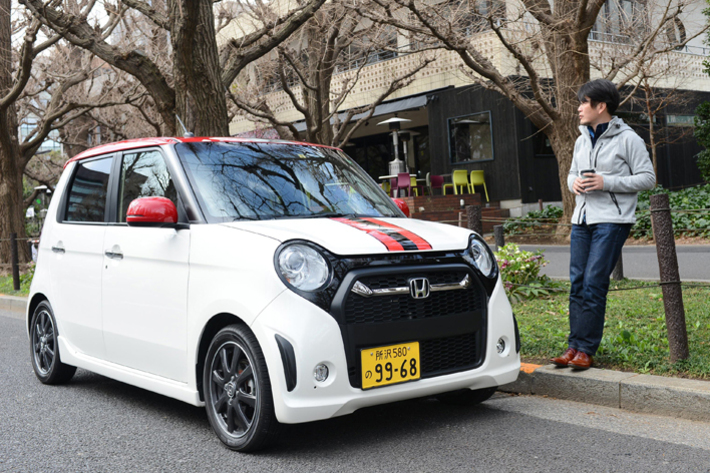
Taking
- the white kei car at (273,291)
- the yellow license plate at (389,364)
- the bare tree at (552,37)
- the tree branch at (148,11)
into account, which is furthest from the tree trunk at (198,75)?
the yellow license plate at (389,364)

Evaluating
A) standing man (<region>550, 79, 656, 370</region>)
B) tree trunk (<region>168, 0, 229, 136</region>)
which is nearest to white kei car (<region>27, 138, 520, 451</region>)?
standing man (<region>550, 79, 656, 370</region>)

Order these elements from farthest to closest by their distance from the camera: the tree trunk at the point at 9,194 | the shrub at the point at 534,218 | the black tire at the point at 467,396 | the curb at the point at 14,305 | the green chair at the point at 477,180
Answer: the green chair at the point at 477,180, the shrub at the point at 534,218, the tree trunk at the point at 9,194, the curb at the point at 14,305, the black tire at the point at 467,396

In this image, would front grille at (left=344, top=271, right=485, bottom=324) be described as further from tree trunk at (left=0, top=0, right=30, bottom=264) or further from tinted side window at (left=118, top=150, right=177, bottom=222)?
tree trunk at (left=0, top=0, right=30, bottom=264)

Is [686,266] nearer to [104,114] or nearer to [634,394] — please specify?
[634,394]

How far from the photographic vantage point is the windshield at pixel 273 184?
451 centimetres

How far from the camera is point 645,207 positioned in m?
16.5

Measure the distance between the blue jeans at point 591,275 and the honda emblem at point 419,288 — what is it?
4.93 ft

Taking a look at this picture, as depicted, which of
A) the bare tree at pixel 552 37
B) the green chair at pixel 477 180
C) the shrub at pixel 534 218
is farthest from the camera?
the green chair at pixel 477 180

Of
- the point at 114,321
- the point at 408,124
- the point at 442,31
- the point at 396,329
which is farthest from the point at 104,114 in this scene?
the point at 396,329

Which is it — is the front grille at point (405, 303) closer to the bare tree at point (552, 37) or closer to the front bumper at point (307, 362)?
the front bumper at point (307, 362)

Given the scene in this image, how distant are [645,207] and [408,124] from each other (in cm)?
1353

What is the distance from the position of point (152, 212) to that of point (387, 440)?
191 cm

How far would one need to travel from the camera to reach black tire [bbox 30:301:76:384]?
6.01 meters

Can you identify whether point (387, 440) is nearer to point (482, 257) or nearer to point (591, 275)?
point (482, 257)
